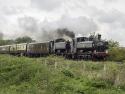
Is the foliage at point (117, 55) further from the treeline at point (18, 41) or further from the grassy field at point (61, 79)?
the treeline at point (18, 41)

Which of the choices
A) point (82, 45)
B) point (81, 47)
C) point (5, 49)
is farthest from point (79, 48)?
point (5, 49)

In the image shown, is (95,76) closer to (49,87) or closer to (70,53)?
(49,87)

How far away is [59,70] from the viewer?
28.0 metres

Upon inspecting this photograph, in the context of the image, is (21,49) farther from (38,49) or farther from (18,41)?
(18,41)

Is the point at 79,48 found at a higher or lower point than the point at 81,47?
lower

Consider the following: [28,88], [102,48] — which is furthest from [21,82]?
[102,48]

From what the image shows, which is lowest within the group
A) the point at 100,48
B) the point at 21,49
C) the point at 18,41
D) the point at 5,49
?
the point at 100,48

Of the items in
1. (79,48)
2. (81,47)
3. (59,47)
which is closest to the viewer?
(81,47)

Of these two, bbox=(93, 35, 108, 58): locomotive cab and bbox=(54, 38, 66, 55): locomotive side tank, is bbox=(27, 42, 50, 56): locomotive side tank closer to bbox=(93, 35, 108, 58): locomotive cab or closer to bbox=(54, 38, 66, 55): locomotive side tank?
bbox=(54, 38, 66, 55): locomotive side tank

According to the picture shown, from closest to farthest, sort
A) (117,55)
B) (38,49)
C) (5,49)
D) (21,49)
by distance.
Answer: (117,55)
(38,49)
(21,49)
(5,49)

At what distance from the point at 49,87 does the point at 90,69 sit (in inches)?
267

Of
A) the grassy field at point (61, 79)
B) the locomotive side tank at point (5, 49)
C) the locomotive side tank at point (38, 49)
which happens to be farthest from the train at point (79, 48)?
the locomotive side tank at point (5, 49)

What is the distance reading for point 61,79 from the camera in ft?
82.6

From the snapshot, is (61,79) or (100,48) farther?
(100,48)
